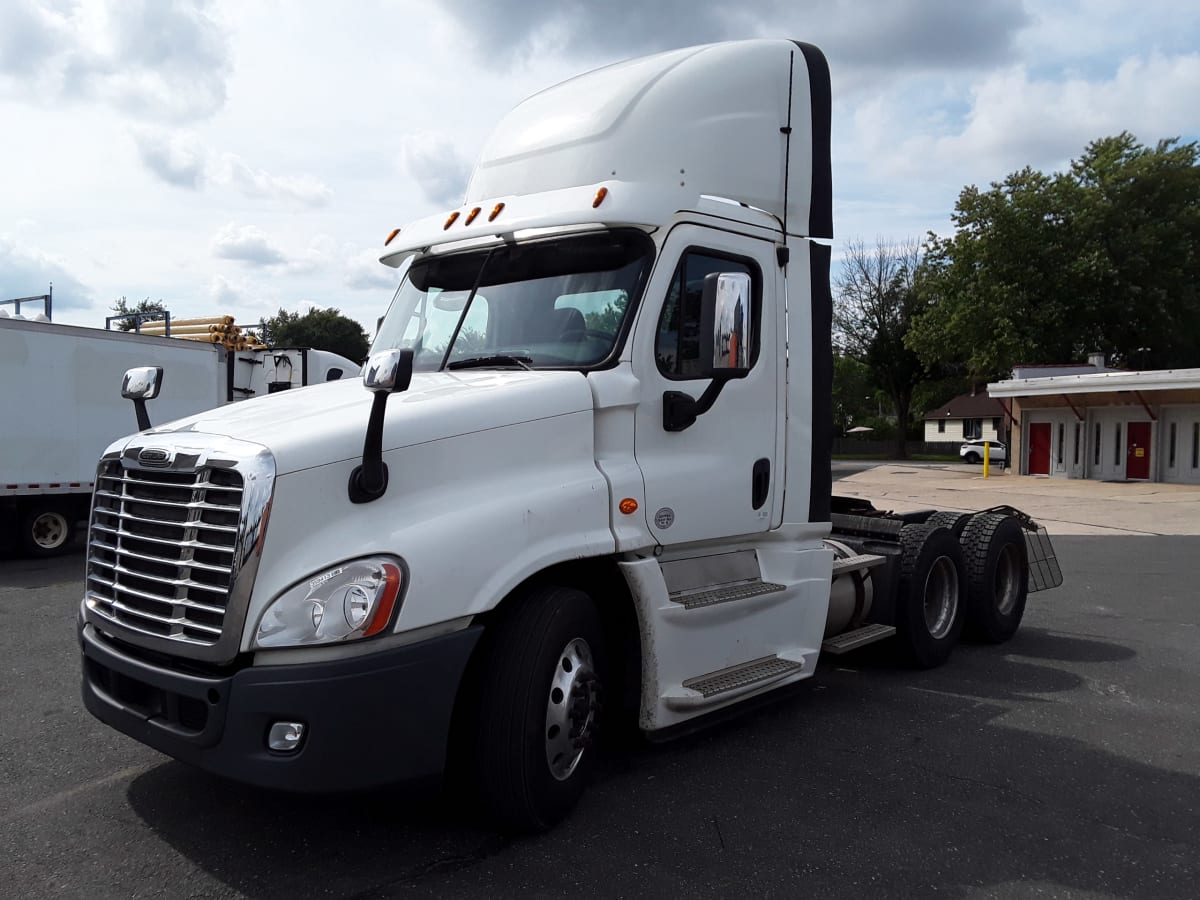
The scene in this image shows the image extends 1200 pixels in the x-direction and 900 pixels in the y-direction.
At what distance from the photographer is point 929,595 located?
713 cm

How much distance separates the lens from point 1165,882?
3.80 meters

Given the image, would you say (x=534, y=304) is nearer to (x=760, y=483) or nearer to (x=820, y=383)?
(x=760, y=483)

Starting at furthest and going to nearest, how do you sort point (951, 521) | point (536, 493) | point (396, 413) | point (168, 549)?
point (951, 521) < point (536, 493) < point (396, 413) < point (168, 549)

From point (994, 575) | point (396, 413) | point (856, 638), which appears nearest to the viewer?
point (396, 413)

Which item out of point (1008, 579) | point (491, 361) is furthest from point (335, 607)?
point (1008, 579)

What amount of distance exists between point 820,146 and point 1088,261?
36797mm

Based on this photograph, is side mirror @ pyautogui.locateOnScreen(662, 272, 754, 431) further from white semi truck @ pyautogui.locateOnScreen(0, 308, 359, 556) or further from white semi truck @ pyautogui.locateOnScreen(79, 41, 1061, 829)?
white semi truck @ pyautogui.locateOnScreen(0, 308, 359, 556)

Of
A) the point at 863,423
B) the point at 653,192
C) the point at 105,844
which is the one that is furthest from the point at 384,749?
the point at 863,423

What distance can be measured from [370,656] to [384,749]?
359mm

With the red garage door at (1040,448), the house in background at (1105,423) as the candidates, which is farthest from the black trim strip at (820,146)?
the red garage door at (1040,448)

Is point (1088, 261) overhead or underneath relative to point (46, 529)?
overhead

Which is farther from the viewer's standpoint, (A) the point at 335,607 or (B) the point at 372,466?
(B) the point at 372,466

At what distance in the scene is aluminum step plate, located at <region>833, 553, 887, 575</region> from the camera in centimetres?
620

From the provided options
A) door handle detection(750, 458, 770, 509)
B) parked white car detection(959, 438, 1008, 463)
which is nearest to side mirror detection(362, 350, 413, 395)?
door handle detection(750, 458, 770, 509)
